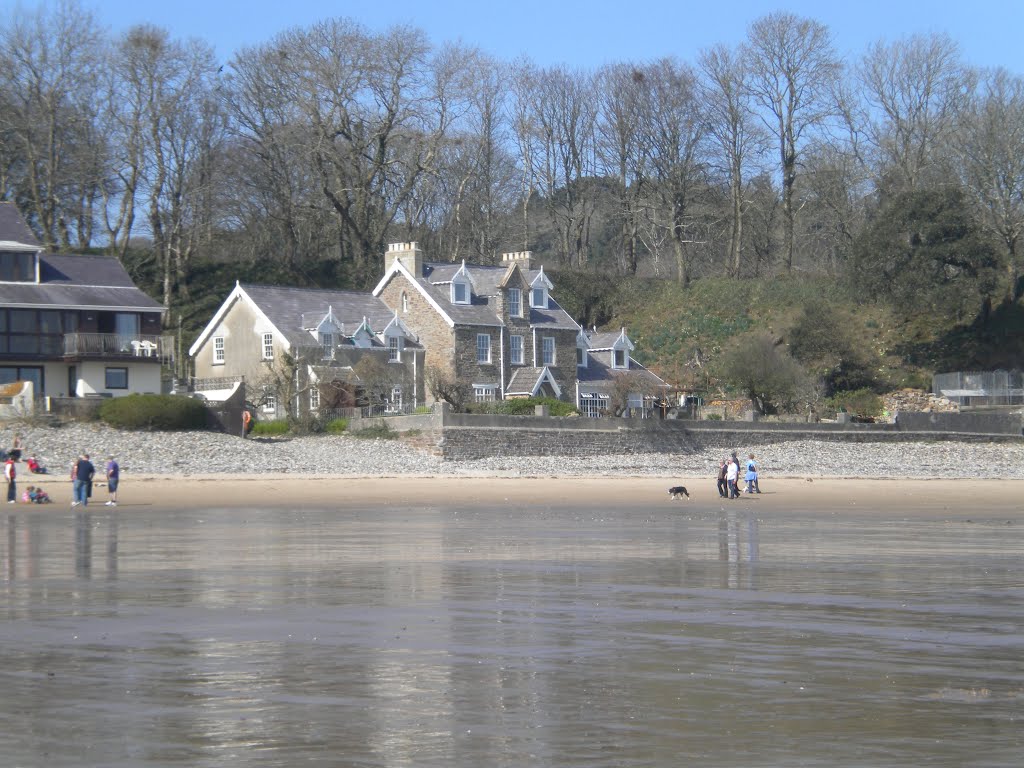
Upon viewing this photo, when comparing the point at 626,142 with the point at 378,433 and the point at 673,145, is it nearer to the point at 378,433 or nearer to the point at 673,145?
the point at 673,145

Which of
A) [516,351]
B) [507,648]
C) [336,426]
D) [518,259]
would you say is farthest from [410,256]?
[507,648]

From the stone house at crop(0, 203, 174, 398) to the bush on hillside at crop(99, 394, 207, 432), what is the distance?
166 inches

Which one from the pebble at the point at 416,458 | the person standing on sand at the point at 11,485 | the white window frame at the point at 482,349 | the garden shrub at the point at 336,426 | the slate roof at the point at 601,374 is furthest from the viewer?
the slate roof at the point at 601,374

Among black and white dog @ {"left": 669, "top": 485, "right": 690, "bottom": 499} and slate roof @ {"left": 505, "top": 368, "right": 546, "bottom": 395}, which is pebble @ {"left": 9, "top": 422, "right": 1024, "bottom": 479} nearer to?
black and white dog @ {"left": 669, "top": 485, "right": 690, "bottom": 499}

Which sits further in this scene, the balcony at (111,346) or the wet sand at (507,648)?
the balcony at (111,346)

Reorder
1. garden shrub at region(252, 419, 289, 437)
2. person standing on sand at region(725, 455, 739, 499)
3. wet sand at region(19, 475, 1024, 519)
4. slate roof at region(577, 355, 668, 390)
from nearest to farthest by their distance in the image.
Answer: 1. wet sand at region(19, 475, 1024, 519)
2. person standing on sand at region(725, 455, 739, 499)
3. garden shrub at region(252, 419, 289, 437)
4. slate roof at region(577, 355, 668, 390)

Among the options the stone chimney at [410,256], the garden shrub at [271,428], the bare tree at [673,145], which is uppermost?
the bare tree at [673,145]

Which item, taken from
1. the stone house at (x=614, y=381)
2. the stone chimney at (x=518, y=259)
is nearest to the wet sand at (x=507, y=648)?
the stone house at (x=614, y=381)

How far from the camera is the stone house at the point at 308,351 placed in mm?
49594

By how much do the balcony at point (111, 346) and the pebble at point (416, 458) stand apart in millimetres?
6287

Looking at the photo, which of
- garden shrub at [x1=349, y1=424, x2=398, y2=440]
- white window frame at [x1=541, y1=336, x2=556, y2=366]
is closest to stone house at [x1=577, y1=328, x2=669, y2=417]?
white window frame at [x1=541, y1=336, x2=556, y2=366]

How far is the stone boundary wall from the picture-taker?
146 ft

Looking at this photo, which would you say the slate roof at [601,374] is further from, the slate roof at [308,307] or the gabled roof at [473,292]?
the slate roof at [308,307]

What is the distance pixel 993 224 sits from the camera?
68.9 meters
